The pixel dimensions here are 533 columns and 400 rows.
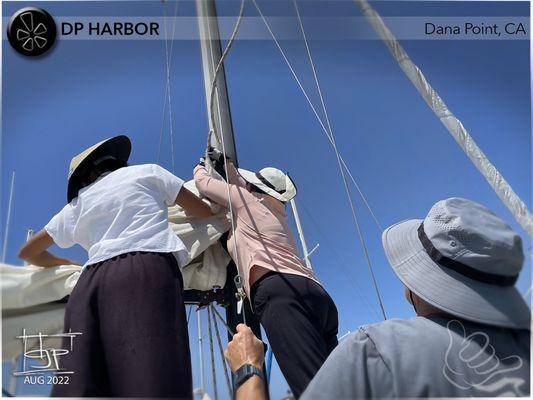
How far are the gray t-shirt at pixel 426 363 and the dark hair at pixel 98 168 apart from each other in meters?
1.15

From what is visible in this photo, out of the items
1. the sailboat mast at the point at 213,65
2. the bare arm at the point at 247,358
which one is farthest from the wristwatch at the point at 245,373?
the sailboat mast at the point at 213,65

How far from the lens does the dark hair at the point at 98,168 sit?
1538mm

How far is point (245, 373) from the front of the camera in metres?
1.01

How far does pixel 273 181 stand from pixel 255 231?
40cm

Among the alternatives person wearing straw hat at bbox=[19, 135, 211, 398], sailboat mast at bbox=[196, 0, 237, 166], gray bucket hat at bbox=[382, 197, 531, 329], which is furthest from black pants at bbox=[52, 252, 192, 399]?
sailboat mast at bbox=[196, 0, 237, 166]

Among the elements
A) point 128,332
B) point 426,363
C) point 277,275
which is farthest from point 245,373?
point 277,275

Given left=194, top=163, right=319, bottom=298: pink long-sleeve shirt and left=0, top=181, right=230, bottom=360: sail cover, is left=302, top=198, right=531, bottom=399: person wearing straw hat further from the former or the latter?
left=0, top=181, right=230, bottom=360: sail cover

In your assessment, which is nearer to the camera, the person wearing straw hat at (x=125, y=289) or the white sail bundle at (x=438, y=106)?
the person wearing straw hat at (x=125, y=289)

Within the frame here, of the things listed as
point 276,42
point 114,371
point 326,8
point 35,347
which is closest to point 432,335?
point 114,371

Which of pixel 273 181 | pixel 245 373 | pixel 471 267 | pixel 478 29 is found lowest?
pixel 245 373

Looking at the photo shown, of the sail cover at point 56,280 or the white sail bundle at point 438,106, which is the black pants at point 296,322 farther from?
the white sail bundle at point 438,106

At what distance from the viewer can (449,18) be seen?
1678 millimetres

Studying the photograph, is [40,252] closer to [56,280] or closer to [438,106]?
[56,280]

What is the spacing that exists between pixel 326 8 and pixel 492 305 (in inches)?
57.8
